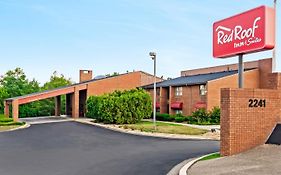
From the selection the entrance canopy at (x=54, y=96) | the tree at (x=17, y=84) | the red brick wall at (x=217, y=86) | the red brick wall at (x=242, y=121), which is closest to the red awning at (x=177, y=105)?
the red brick wall at (x=217, y=86)

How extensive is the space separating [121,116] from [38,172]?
2294cm

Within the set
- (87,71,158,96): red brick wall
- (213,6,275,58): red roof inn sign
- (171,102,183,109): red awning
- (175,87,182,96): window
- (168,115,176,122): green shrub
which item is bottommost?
(168,115,176,122): green shrub

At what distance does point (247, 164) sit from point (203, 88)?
2733 centimetres

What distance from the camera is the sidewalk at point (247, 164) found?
906cm

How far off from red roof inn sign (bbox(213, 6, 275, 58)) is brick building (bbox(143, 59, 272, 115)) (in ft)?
70.7

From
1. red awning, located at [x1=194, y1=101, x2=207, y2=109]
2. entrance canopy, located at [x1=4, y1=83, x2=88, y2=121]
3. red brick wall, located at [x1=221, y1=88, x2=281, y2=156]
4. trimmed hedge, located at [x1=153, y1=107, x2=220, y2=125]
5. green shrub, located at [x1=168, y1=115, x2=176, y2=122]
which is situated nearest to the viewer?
red brick wall, located at [x1=221, y1=88, x2=281, y2=156]

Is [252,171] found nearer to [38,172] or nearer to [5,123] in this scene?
[38,172]

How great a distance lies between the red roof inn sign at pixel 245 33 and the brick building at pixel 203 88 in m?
21.5

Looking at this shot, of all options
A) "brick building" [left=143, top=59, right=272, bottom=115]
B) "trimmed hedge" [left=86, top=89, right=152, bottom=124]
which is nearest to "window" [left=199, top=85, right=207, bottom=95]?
"brick building" [left=143, top=59, right=272, bottom=115]

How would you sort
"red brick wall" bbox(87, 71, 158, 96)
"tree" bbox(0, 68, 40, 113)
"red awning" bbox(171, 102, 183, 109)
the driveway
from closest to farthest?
the driveway, "red awning" bbox(171, 102, 183, 109), "red brick wall" bbox(87, 71, 158, 96), "tree" bbox(0, 68, 40, 113)

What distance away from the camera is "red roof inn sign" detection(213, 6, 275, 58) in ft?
40.4

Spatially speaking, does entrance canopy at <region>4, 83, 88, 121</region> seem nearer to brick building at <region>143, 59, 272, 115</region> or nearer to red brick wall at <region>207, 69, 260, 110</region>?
brick building at <region>143, 59, 272, 115</region>

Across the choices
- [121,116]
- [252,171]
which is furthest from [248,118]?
[121,116]

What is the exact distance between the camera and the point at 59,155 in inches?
538
